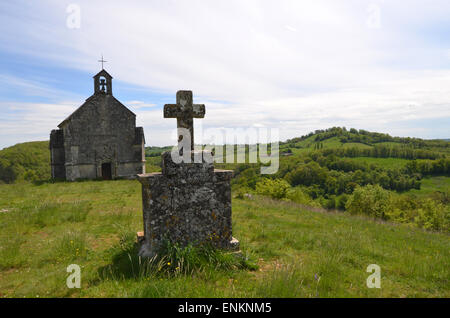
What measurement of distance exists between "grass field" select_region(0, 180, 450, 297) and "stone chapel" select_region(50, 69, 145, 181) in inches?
628

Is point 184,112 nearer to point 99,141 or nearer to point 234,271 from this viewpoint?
point 234,271

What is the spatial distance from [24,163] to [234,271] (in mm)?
65868

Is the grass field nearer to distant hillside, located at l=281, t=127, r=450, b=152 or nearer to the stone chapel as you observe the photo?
the stone chapel

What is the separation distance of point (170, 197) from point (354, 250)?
15.9 feet

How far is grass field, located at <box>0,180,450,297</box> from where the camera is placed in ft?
12.3

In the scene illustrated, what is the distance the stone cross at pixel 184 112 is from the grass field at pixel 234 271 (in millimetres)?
2710

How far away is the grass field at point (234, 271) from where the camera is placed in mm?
3734

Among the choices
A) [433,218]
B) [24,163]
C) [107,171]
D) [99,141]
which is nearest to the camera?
[99,141]

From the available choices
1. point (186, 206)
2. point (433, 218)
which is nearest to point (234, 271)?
point (186, 206)

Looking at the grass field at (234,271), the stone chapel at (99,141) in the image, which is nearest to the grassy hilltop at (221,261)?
the grass field at (234,271)

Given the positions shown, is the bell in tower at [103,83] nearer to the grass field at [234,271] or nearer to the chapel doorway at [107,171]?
the chapel doorway at [107,171]

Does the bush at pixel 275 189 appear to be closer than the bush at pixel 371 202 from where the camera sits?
Yes

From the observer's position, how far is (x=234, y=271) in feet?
15.1
